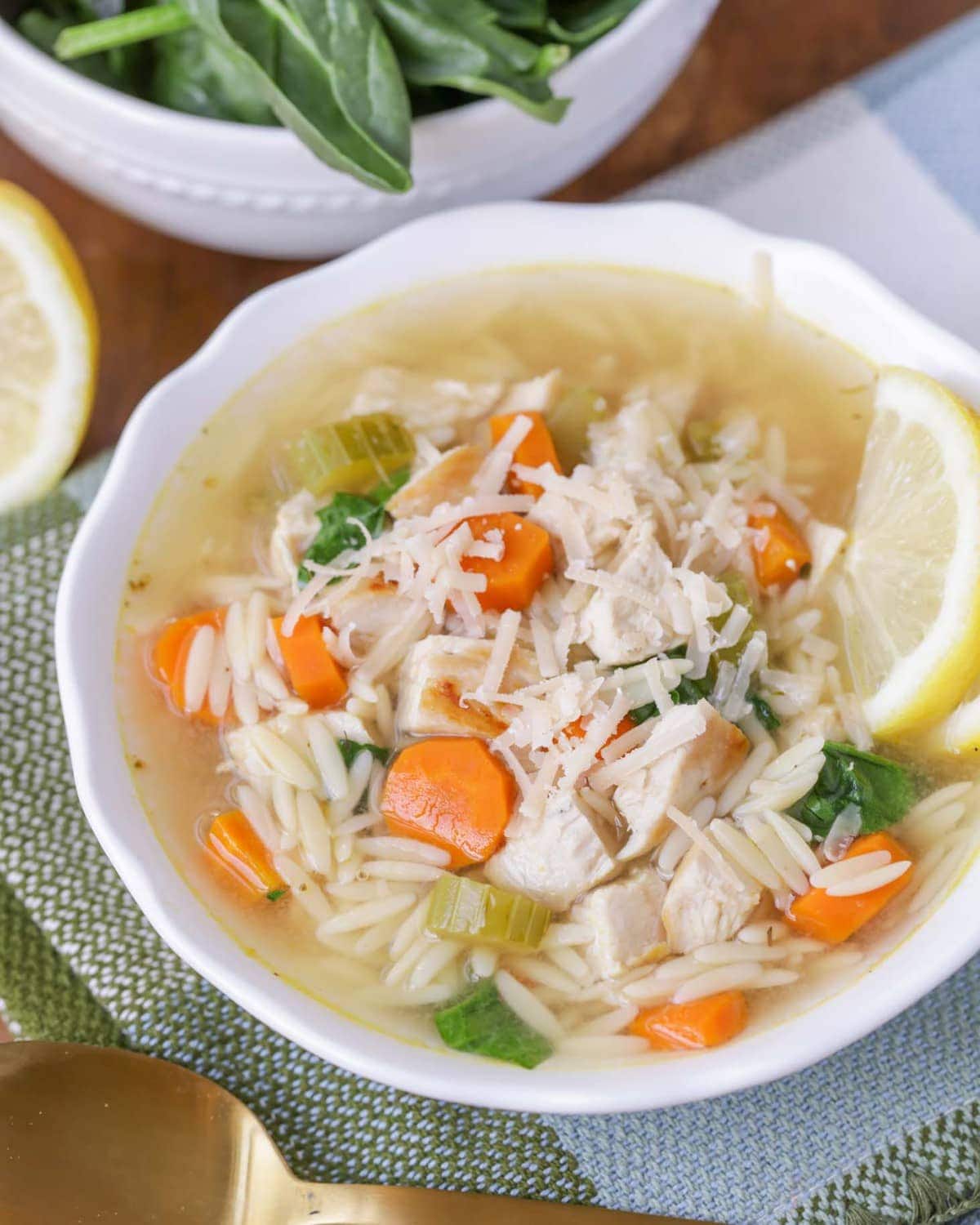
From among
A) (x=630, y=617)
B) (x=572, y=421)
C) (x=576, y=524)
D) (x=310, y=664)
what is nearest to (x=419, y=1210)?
(x=310, y=664)

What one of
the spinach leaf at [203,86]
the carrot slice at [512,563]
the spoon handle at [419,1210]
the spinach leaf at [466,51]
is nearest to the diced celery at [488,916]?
the spoon handle at [419,1210]

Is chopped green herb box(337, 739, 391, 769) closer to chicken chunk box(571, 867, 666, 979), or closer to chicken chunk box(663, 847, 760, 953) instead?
chicken chunk box(571, 867, 666, 979)

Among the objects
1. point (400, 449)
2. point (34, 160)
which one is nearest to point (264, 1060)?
point (400, 449)

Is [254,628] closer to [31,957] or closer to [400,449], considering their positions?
[400,449]

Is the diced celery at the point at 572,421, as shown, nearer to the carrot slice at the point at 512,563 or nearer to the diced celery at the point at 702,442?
the diced celery at the point at 702,442

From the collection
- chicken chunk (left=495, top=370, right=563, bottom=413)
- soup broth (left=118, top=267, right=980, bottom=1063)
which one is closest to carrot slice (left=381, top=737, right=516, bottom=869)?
soup broth (left=118, top=267, right=980, bottom=1063)

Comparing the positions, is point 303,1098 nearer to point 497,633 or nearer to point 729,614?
point 497,633
